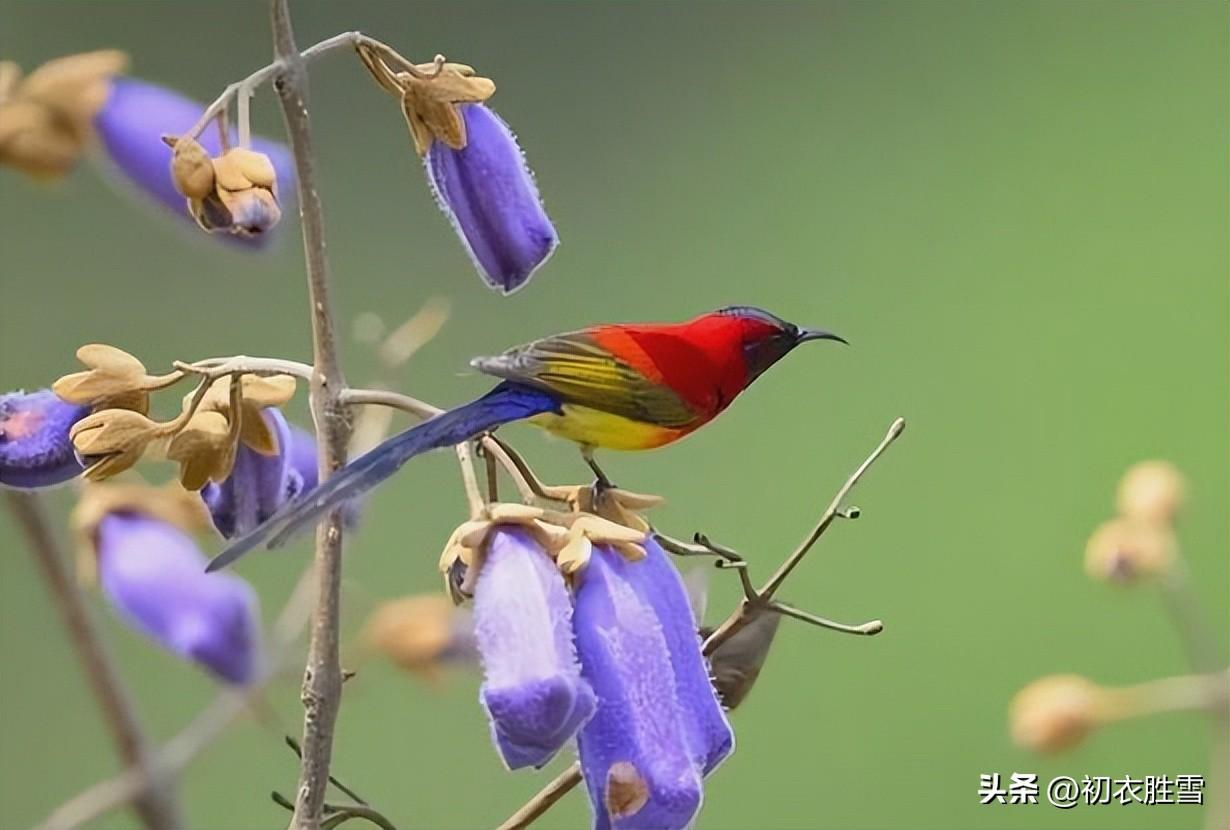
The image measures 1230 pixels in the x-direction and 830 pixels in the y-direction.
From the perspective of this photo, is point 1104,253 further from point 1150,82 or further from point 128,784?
point 128,784

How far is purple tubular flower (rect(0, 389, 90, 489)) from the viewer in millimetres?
430

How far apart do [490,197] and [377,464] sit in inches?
4.6

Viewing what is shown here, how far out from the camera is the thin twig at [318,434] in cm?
40

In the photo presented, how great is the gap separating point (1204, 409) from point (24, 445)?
2.46ft

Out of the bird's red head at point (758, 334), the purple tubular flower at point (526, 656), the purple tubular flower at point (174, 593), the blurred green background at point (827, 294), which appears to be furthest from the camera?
the blurred green background at point (827, 294)

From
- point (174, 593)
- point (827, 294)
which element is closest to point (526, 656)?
point (174, 593)

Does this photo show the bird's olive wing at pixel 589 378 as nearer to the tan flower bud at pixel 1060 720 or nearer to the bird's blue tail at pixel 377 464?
the bird's blue tail at pixel 377 464

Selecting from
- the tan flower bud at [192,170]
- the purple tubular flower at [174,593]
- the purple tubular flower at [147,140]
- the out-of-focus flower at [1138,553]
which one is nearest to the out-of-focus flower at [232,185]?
the tan flower bud at [192,170]

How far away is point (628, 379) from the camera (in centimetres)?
42

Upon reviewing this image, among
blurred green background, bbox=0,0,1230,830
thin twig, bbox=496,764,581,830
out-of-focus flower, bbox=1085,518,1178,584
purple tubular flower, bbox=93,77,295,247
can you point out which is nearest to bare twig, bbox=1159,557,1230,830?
out-of-focus flower, bbox=1085,518,1178,584

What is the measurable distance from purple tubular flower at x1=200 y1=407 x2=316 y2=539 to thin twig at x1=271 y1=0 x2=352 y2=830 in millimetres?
41

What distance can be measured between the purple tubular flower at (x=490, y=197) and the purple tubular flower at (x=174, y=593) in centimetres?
20

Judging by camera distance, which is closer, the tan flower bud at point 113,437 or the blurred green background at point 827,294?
the tan flower bud at point 113,437

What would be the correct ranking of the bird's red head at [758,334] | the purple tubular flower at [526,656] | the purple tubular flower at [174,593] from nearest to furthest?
the purple tubular flower at [526,656] → the bird's red head at [758,334] → the purple tubular flower at [174,593]
